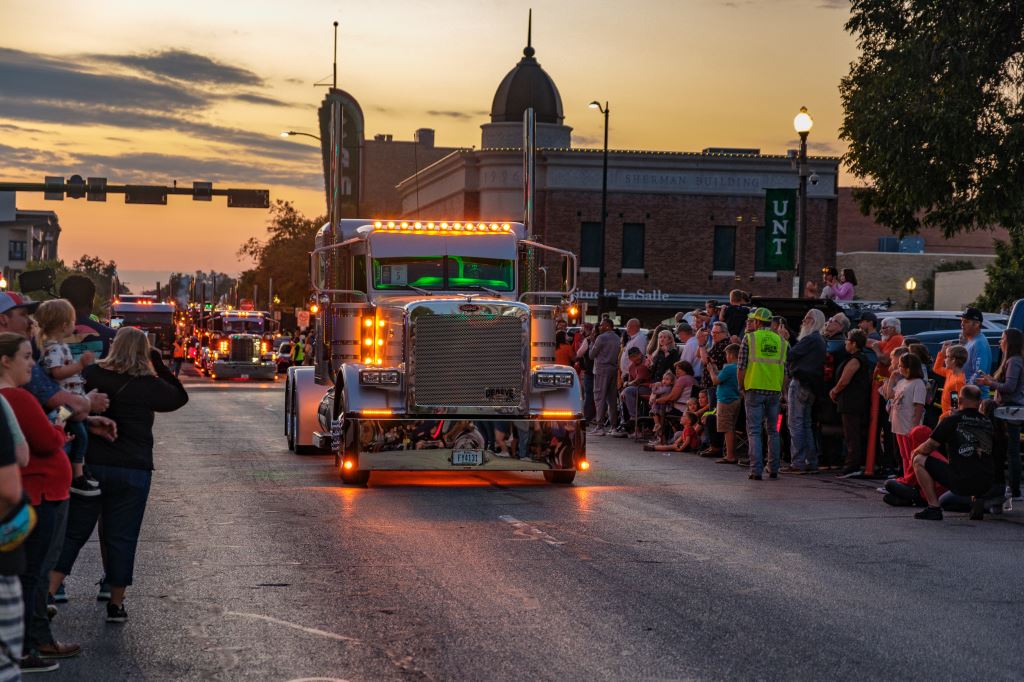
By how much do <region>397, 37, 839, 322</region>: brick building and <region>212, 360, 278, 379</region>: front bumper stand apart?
1667cm

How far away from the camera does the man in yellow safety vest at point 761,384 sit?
18.4 meters

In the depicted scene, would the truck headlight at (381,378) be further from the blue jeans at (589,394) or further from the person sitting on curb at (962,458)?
the blue jeans at (589,394)

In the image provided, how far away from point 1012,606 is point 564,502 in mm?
6343

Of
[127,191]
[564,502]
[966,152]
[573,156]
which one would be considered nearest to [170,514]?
[564,502]

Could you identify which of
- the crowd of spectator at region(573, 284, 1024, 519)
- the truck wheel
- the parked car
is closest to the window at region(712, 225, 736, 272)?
the parked car

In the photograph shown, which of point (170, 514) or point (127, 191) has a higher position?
point (127, 191)

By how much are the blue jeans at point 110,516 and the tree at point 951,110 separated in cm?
2366

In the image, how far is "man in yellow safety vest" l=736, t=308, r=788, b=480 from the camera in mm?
18391

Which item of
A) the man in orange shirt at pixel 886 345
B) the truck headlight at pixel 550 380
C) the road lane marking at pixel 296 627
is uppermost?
the man in orange shirt at pixel 886 345

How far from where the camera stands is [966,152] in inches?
1185

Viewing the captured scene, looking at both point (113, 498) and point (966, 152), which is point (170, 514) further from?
point (966, 152)

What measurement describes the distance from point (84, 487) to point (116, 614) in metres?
0.79

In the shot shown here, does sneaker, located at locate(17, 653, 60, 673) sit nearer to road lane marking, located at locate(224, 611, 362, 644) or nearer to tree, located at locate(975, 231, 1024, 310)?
road lane marking, located at locate(224, 611, 362, 644)

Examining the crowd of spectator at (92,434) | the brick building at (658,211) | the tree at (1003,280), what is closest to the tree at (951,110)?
the crowd of spectator at (92,434)
